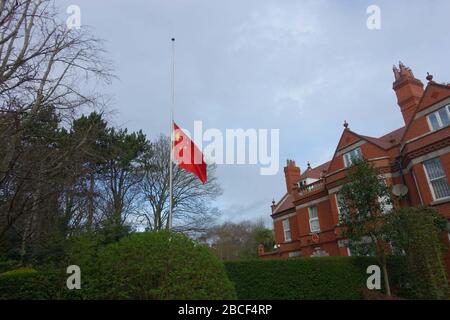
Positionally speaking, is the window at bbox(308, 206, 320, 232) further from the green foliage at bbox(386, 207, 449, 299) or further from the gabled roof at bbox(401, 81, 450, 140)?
the green foliage at bbox(386, 207, 449, 299)

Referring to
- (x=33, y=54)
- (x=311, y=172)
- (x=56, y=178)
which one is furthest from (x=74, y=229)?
(x=311, y=172)

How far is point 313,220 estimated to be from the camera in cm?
2581

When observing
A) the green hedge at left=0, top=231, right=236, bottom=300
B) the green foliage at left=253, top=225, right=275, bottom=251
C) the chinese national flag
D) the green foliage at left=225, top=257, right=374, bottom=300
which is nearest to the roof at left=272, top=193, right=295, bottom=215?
the green foliage at left=253, top=225, right=275, bottom=251

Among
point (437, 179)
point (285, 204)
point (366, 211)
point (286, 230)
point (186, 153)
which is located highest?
point (285, 204)

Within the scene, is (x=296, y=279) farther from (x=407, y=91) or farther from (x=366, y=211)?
(x=407, y=91)

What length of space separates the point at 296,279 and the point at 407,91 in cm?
1780

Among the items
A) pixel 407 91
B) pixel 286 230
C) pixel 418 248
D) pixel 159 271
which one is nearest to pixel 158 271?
pixel 159 271

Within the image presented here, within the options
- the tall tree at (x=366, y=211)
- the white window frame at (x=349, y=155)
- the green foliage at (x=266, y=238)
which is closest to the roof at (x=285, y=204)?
the white window frame at (x=349, y=155)

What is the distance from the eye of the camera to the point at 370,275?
45.3 feet

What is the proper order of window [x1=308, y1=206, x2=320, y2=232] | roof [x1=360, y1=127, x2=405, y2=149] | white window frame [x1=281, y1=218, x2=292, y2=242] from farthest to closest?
white window frame [x1=281, y1=218, x2=292, y2=242], window [x1=308, y1=206, x2=320, y2=232], roof [x1=360, y1=127, x2=405, y2=149]

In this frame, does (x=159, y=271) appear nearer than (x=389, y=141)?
Yes

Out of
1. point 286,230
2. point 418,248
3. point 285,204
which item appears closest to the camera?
point 418,248

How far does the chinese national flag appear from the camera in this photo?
516 inches
